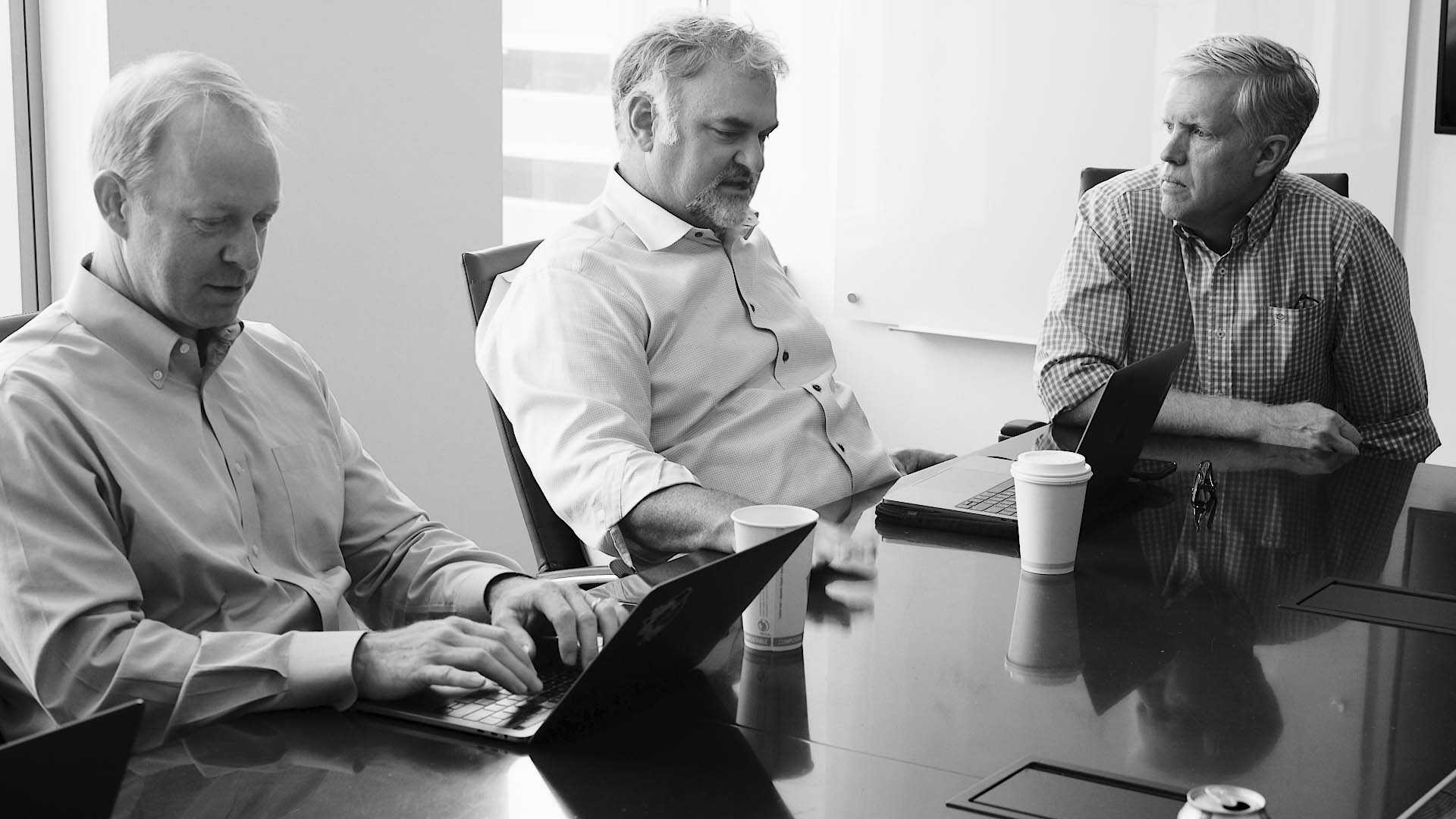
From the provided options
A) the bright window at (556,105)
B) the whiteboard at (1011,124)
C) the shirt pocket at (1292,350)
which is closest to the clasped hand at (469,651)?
the shirt pocket at (1292,350)

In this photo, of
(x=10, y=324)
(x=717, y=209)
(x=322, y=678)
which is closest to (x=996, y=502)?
(x=717, y=209)

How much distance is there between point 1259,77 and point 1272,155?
0.14 metres

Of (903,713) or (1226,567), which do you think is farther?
(1226,567)

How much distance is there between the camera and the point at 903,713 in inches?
45.4

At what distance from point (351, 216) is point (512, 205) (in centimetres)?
136

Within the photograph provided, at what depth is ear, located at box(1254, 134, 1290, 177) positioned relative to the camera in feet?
8.31

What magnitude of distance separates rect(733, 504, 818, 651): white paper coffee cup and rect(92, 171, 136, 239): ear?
0.67m

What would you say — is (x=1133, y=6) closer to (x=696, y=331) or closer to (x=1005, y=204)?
(x=1005, y=204)

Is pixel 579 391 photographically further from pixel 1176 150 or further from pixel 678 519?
pixel 1176 150

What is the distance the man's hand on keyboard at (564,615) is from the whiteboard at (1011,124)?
128 inches

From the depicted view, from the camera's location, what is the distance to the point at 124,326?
1.39m

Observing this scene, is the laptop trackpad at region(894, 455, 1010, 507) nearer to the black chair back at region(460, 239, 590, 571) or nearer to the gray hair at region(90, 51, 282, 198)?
the black chair back at region(460, 239, 590, 571)

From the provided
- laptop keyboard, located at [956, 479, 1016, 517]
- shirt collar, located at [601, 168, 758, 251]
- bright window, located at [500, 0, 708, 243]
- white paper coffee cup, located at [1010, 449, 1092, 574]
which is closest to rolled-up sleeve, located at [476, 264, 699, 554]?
shirt collar, located at [601, 168, 758, 251]

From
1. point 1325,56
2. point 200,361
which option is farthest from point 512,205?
point 200,361
